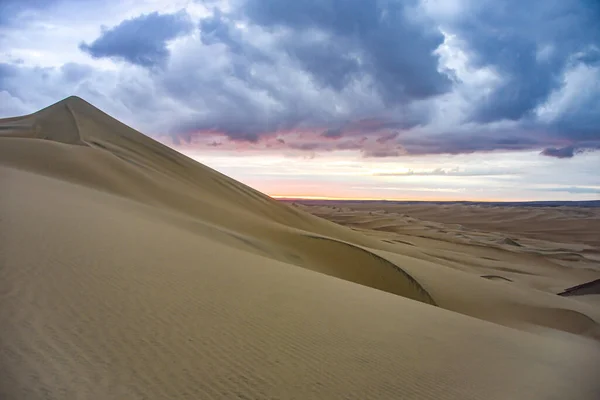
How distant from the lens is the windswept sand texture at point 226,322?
292 cm

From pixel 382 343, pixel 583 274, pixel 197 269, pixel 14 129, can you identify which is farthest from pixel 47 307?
pixel 583 274

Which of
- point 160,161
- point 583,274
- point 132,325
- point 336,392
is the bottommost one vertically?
point 583,274

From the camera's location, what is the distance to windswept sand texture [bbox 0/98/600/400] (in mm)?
2918

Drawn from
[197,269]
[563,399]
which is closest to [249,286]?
[197,269]

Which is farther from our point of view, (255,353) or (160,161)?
(160,161)

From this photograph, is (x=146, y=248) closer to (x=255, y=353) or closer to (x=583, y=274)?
(x=255, y=353)

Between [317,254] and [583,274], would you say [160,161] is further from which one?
[583,274]

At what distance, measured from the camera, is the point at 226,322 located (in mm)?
3879

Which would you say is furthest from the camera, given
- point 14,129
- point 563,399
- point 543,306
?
point 14,129

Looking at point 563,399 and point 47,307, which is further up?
point 47,307

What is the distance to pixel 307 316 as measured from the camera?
4.43 metres

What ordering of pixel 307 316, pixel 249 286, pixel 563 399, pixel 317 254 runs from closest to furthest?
1. pixel 563 399
2. pixel 307 316
3. pixel 249 286
4. pixel 317 254

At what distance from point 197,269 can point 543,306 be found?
6433mm

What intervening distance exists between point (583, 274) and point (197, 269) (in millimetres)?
15744
